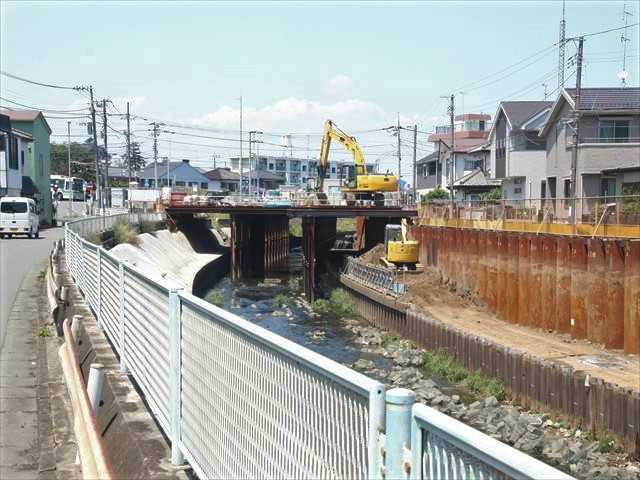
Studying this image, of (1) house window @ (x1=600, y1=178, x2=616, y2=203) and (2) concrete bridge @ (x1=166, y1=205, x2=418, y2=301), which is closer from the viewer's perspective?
A: (1) house window @ (x1=600, y1=178, x2=616, y2=203)

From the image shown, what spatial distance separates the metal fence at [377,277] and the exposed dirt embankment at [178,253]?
28.4ft

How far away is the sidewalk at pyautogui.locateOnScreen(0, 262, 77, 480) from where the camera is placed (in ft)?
20.2

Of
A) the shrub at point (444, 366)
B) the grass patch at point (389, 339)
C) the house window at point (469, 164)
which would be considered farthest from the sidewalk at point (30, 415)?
the house window at point (469, 164)

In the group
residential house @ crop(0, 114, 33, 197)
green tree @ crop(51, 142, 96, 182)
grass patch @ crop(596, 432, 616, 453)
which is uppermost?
green tree @ crop(51, 142, 96, 182)

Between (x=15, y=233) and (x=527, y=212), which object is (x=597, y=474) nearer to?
(x=527, y=212)

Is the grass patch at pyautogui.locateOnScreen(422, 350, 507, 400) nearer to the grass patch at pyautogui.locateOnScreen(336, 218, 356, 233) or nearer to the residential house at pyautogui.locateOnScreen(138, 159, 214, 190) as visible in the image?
the grass patch at pyautogui.locateOnScreen(336, 218, 356, 233)

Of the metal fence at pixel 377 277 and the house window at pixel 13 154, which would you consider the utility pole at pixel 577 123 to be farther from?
the house window at pixel 13 154

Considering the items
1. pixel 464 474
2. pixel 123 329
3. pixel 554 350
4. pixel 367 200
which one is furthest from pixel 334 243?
pixel 464 474

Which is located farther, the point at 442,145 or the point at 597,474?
the point at 442,145

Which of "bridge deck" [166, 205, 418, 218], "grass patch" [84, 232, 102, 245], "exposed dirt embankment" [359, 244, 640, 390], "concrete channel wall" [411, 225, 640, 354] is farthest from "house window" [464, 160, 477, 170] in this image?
"grass patch" [84, 232, 102, 245]

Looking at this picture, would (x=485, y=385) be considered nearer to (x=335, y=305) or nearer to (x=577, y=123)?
(x=335, y=305)

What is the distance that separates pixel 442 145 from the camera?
75438 millimetres

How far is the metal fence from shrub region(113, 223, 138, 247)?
1194cm

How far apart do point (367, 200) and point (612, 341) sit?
29698 millimetres
